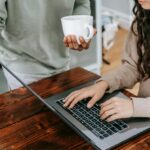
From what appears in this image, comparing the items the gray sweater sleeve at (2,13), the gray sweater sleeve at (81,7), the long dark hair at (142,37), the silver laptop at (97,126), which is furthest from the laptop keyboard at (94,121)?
the gray sweater sleeve at (81,7)

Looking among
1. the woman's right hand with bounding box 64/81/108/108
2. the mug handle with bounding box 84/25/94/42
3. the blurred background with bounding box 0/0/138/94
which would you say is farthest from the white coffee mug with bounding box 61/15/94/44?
the blurred background with bounding box 0/0/138/94

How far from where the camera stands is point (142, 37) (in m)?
1.15

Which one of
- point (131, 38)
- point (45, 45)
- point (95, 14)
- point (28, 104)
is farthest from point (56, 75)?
point (95, 14)

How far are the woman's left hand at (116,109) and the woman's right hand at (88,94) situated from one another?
70 mm

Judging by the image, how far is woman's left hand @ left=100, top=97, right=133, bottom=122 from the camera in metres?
0.90

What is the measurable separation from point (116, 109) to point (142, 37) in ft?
1.18

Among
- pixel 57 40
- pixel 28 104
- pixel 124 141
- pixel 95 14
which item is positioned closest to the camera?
pixel 124 141

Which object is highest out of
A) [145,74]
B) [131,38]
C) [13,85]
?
[131,38]

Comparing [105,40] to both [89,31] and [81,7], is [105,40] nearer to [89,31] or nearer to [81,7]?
[81,7]

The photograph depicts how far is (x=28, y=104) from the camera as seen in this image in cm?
108

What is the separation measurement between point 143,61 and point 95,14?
169 cm

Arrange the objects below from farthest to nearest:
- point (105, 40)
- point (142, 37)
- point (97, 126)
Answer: point (105, 40)
point (142, 37)
point (97, 126)

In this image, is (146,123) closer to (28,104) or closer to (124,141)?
(124,141)

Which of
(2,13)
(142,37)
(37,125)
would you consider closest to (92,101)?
(37,125)
